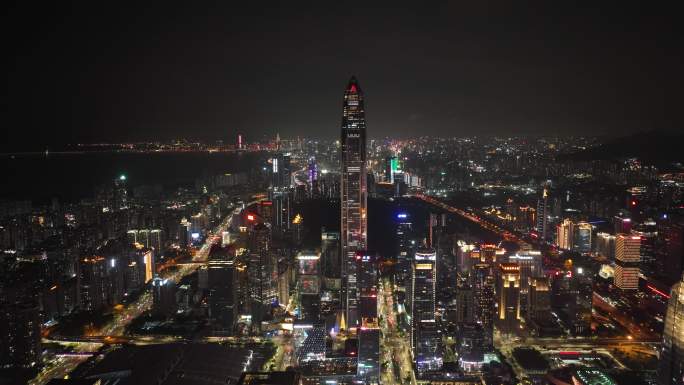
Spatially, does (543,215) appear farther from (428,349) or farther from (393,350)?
(428,349)

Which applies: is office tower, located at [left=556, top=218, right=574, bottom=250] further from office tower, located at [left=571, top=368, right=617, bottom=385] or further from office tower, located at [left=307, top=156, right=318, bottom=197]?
office tower, located at [left=307, top=156, right=318, bottom=197]

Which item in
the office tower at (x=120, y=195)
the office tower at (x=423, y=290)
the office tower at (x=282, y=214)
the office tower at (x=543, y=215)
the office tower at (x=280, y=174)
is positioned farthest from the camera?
the office tower at (x=280, y=174)

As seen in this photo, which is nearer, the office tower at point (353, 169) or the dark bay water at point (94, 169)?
the office tower at point (353, 169)

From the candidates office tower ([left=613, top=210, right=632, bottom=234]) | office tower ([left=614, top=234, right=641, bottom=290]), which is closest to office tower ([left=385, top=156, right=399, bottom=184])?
office tower ([left=613, top=210, right=632, bottom=234])

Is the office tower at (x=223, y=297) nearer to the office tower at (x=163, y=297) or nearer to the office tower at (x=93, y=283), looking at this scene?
the office tower at (x=163, y=297)

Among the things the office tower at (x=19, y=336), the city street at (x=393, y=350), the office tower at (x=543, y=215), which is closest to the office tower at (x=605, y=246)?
the office tower at (x=543, y=215)

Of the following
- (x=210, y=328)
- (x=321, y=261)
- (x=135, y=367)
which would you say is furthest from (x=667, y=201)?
(x=135, y=367)
